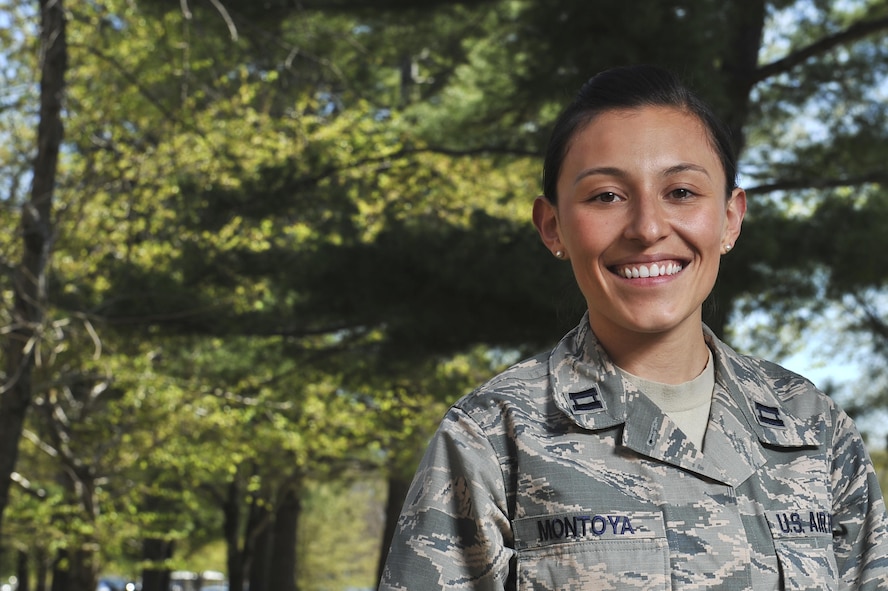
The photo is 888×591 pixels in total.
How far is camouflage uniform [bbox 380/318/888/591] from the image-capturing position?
152 cm

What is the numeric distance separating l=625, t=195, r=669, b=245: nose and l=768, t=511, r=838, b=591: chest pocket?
16.4 inches

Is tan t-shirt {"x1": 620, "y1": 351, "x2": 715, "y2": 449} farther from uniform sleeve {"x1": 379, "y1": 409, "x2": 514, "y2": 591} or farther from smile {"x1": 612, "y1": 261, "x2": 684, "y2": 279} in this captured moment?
uniform sleeve {"x1": 379, "y1": 409, "x2": 514, "y2": 591}

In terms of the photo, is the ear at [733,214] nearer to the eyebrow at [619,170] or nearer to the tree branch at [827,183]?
the eyebrow at [619,170]

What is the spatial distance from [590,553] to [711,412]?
0.32 metres

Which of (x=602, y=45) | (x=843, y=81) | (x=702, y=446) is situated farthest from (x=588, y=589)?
(x=843, y=81)

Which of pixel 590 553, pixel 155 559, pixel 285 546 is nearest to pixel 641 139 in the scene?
pixel 590 553

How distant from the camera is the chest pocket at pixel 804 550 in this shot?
5.19 ft

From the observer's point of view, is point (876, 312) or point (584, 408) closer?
point (584, 408)

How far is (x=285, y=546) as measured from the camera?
2133cm

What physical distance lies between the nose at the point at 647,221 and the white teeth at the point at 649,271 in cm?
4


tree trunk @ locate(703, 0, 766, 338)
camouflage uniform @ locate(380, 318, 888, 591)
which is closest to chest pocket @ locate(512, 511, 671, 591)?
camouflage uniform @ locate(380, 318, 888, 591)

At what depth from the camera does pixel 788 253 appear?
29.0 ft

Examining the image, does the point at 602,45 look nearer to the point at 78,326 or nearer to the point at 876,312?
the point at 876,312

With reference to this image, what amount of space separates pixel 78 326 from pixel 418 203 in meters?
3.56
